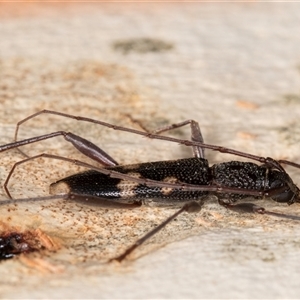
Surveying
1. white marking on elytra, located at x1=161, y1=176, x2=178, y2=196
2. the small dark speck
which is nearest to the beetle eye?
white marking on elytra, located at x1=161, y1=176, x2=178, y2=196

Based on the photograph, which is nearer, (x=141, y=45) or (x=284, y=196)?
(x=284, y=196)

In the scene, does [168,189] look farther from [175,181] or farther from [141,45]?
[141,45]

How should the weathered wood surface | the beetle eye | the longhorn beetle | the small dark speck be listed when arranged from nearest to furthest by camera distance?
the weathered wood surface < the longhorn beetle < the beetle eye < the small dark speck

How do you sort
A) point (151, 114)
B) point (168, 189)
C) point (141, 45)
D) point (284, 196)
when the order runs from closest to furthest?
1. point (168, 189)
2. point (284, 196)
3. point (151, 114)
4. point (141, 45)

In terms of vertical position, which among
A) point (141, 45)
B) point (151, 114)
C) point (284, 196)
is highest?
point (141, 45)

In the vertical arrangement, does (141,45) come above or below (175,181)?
above

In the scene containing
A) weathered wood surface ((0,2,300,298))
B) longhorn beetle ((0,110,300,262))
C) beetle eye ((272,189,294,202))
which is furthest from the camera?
beetle eye ((272,189,294,202))

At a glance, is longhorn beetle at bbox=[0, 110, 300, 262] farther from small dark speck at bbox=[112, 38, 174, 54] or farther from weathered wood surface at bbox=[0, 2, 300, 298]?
small dark speck at bbox=[112, 38, 174, 54]

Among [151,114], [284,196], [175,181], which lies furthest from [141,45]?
[284,196]
